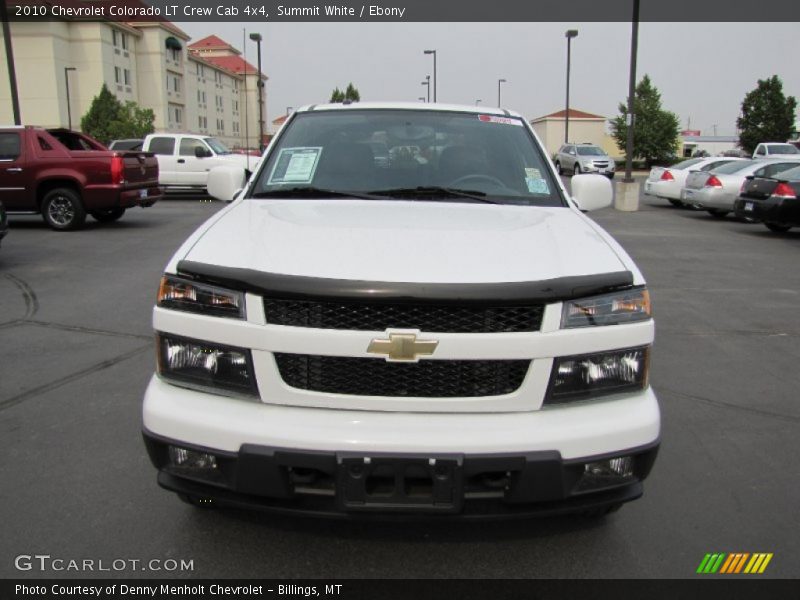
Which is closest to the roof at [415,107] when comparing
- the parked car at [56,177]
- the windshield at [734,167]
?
the parked car at [56,177]

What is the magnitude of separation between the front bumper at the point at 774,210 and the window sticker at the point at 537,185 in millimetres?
11059

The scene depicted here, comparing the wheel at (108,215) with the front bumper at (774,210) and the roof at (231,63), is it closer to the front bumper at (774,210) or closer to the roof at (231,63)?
the front bumper at (774,210)

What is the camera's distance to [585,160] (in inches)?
1310

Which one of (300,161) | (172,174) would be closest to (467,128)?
(300,161)

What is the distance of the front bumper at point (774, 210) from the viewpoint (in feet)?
41.5

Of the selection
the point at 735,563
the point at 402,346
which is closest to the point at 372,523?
the point at 402,346

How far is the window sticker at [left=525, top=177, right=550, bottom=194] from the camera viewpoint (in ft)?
11.9

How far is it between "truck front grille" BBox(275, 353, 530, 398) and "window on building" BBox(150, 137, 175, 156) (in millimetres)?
19445

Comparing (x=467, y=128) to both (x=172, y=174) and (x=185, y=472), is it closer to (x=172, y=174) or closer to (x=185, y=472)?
(x=185, y=472)

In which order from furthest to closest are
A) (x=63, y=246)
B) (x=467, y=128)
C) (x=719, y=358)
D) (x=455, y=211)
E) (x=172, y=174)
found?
(x=172, y=174) < (x=63, y=246) < (x=719, y=358) < (x=467, y=128) < (x=455, y=211)

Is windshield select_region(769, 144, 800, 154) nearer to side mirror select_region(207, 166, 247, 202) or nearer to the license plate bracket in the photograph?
side mirror select_region(207, 166, 247, 202)

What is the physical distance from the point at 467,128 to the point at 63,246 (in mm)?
8764

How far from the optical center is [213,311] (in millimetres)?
2391

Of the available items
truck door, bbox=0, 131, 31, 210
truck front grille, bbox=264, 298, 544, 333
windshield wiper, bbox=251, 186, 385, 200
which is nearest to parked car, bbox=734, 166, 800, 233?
windshield wiper, bbox=251, 186, 385, 200
